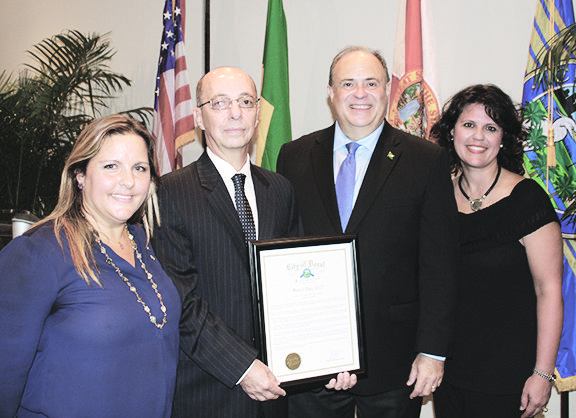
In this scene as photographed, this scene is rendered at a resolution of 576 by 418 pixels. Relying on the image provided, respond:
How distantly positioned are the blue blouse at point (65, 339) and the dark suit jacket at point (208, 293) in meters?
0.24

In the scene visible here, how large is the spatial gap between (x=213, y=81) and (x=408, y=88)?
6.07 feet

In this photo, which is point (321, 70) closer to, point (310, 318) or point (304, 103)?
point (304, 103)

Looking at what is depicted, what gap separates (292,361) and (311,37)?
10.7 ft

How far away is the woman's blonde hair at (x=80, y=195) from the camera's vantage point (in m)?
1.51

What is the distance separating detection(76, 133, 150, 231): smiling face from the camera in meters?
1.63

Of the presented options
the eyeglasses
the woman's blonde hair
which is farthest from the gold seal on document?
the eyeglasses

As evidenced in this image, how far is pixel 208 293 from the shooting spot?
73.6 inches

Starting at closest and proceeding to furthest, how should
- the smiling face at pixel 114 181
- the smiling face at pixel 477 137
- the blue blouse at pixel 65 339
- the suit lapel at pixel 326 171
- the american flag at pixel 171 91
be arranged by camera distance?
the blue blouse at pixel 65 339
the smiling face at pixel 114 181
the suit lapel at pixel 326 171
the smiling face at pixel 477 137
the american flag at pixel 171 91

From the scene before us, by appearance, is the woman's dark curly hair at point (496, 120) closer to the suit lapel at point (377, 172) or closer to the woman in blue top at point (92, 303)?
the suit lapel at point (377, 172)

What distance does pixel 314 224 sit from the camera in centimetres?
220

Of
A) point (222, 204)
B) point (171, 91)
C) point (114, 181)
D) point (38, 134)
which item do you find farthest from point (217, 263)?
point (38, 134)

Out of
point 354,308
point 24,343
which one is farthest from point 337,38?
point 24,343

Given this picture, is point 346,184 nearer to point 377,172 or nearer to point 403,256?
point 377,172

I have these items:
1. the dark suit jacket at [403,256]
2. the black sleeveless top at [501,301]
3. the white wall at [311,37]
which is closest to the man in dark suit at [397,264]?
the dark suit jacket at [403,256]
